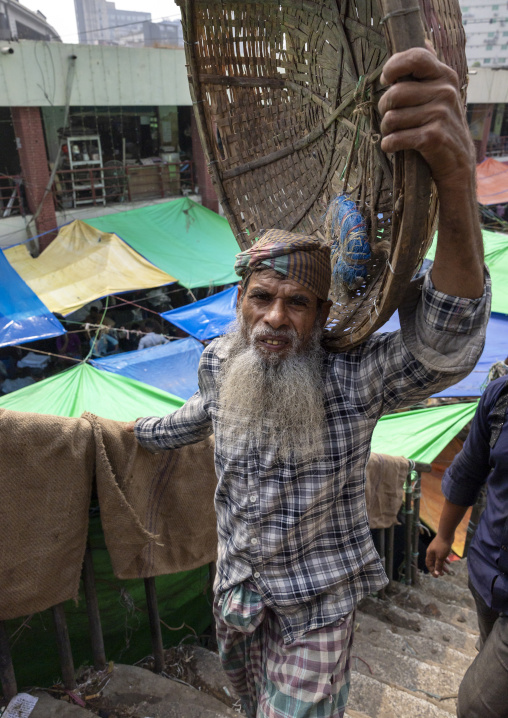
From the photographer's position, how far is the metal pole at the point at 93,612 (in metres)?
2.32

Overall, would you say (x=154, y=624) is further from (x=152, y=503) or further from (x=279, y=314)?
(x=279, y=314)

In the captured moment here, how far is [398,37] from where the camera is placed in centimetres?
112

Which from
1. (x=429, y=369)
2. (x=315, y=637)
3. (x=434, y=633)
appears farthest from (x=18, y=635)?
(x=434, y=633)

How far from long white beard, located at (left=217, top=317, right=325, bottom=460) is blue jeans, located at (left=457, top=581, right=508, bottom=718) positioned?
0.99 m

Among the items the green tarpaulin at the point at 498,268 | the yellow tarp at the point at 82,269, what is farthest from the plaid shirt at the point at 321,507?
the green tarpaulin at the point at 498,268

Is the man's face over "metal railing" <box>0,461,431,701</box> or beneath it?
over

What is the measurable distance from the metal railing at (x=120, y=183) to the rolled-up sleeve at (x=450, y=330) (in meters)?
13.0

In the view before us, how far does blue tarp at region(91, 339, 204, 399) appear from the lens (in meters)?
7.48

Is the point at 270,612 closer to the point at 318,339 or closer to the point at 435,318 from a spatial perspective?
the point at 318,339

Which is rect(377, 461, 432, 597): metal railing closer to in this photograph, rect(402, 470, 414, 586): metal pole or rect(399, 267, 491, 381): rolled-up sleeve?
rect(402, 470, 414, 586): metal pole

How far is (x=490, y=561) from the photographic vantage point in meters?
2.00

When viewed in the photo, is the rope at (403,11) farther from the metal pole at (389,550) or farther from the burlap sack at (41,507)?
the metal pole at (389,550)

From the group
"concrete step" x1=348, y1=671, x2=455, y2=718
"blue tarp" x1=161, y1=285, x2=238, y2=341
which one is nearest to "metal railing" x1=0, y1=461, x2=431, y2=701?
"concrete step" x1=348, y1=671, x2=455, y2=718

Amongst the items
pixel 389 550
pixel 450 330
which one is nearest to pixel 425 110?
pixel 450 330
